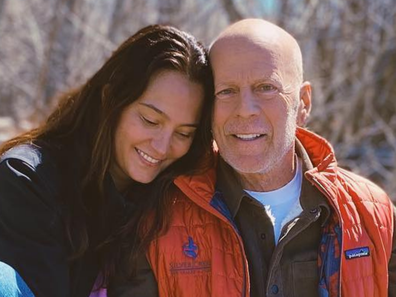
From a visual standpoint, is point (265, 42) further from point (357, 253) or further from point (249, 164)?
point (357, 253)

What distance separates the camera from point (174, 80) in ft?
8.99

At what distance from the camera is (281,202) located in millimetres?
2881

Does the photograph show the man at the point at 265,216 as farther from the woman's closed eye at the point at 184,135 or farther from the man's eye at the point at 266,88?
the woman's closed eye at the point at 184,135

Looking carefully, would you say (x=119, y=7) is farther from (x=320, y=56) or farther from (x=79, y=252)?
(x=79, y=252)

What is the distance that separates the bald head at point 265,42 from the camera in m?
2.77

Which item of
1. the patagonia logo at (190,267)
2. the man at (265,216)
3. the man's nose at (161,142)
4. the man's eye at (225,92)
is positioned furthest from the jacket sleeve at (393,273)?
the man's nose at (161,142)

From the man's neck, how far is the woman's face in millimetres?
286

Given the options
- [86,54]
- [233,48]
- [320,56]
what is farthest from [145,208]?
[86,54]

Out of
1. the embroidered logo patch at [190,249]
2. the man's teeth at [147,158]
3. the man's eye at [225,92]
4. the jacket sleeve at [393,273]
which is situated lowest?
the jacket sleeve at [393,273]

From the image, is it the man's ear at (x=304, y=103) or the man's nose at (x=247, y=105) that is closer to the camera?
the man's nose at (x=247, y=105)

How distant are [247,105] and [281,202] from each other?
1.46 feet

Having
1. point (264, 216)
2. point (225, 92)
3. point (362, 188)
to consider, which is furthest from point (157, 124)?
point (362, 188)

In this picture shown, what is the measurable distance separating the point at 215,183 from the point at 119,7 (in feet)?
15.8

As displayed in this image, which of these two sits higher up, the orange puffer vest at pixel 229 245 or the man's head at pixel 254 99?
the man's head at pixel 254 99
